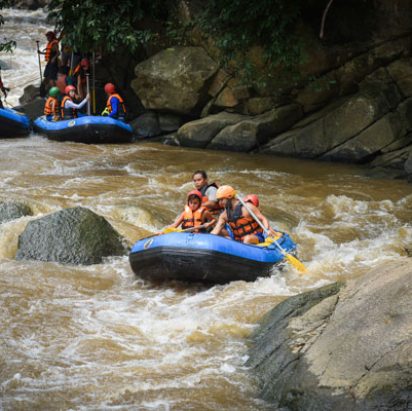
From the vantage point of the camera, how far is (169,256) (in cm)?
643

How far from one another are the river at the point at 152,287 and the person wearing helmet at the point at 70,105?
7.27ft

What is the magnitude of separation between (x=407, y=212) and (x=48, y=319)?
18.2 feet

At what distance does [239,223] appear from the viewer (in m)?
7.07

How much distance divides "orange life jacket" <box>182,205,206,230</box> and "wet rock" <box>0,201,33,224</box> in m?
2.16

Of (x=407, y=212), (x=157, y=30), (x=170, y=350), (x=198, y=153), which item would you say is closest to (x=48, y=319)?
(x=170, y=350)

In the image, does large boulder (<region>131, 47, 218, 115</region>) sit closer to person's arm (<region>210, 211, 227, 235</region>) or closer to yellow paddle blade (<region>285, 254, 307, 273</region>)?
person's arm (<region>210, 211, 227, 235</region>)

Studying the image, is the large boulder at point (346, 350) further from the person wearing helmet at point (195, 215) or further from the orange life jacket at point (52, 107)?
the orange life jacket at point (52, 107)

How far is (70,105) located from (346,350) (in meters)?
11.7

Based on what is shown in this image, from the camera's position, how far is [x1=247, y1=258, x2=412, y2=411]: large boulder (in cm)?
349

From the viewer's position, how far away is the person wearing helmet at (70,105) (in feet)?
47.7

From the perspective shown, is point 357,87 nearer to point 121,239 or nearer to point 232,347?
point 121,239

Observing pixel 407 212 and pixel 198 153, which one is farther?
pixel 198 153

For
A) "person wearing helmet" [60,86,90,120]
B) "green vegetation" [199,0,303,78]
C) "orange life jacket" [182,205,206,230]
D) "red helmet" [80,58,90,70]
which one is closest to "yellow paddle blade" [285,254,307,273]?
"orange life jacket" [182,205,206,230]

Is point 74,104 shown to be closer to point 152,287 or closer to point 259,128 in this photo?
point 259,128
